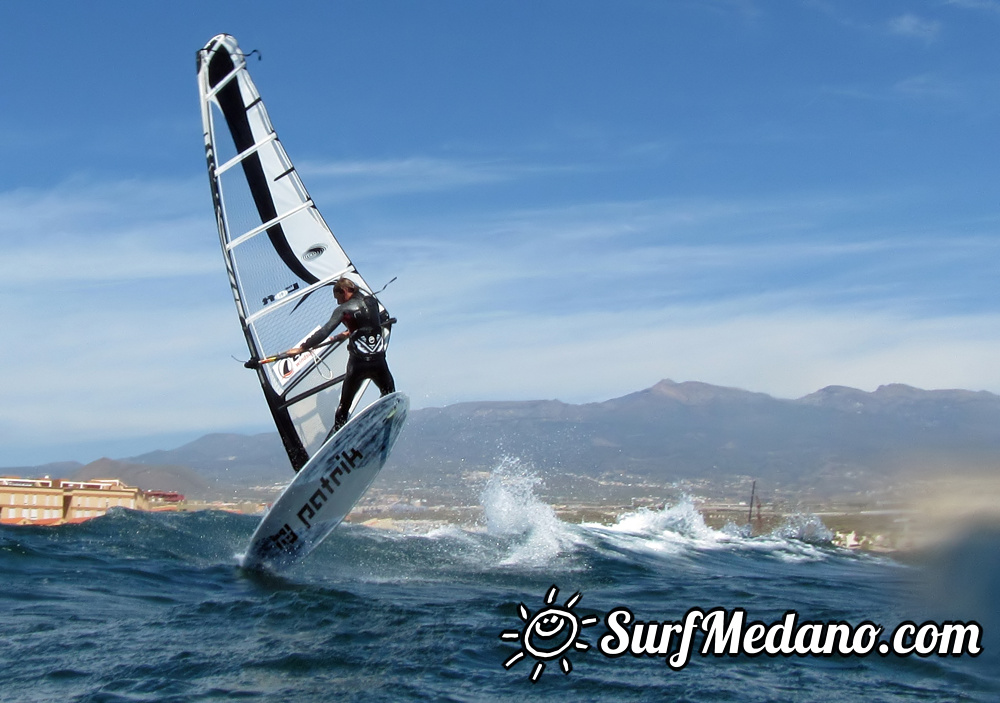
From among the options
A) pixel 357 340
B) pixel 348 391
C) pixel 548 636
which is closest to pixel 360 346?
pixel 357 340

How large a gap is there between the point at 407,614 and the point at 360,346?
126 inches

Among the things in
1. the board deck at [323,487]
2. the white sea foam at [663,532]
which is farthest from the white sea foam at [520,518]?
the board deck at [323,487]

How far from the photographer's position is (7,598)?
25.5 feet

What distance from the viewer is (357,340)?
9.61 meters

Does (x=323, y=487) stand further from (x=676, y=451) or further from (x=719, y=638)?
(x=676, y=451)

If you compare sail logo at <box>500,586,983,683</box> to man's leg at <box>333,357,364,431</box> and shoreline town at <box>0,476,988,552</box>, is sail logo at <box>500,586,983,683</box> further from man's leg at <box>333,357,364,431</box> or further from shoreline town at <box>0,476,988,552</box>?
man's leg at <box>333,357,364,431</box>

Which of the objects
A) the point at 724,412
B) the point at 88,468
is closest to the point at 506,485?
the point at 88,468

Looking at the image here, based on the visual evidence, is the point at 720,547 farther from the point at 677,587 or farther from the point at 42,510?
the point at 42,510

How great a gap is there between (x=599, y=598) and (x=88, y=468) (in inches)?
1635

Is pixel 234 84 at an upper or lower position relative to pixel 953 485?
upper

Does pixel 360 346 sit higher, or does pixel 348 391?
pixel 360 346

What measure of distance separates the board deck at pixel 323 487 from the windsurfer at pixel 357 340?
0.35 metres

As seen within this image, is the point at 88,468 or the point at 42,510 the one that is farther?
the point at 88,468

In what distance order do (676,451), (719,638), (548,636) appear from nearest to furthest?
1. (548,636)
2. (719,638)
3. (676,451)
